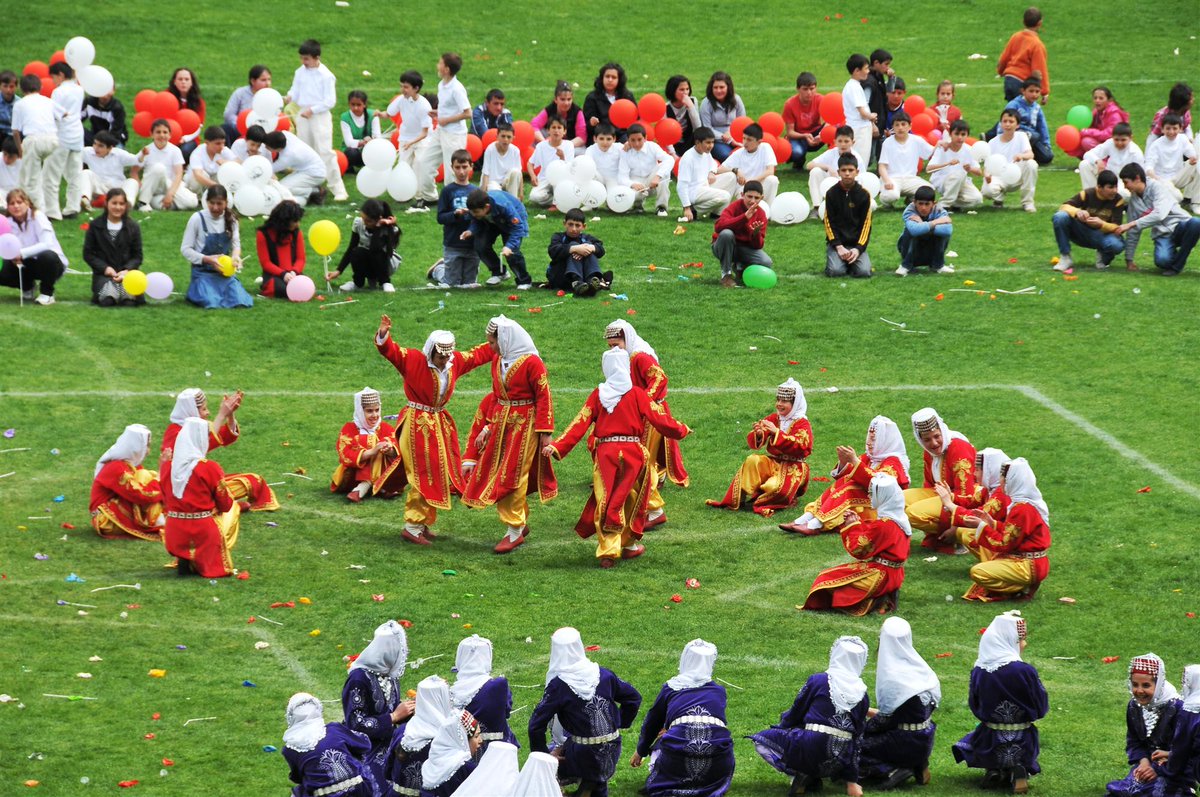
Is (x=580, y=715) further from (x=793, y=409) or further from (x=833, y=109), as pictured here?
(x=833, y=109)

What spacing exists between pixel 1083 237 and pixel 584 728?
42.7 ft

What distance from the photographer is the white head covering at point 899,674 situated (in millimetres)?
9656

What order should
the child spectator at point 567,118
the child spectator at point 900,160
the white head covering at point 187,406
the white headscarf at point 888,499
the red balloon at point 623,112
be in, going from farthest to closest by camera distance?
the child spectator at point 567,118 < the red balloon at point 623,112 < the child spectator at point 900,160 < the white head covering at point 187,406 < the white headscarf at point 888,499

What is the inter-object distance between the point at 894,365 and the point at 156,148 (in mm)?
10238

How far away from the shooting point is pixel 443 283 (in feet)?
66.5

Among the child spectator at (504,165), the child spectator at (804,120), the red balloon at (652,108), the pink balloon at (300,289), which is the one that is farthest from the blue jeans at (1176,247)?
the pink balloon at (300,289)

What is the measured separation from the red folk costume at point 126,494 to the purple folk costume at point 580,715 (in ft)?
18.0

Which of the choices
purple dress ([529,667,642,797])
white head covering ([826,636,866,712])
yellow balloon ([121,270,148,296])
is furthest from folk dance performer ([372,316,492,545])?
yellow balloon ([121,270,148,296])

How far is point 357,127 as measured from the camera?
24.4 m

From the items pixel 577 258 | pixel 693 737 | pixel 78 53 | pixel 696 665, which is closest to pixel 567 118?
pixel 577 258

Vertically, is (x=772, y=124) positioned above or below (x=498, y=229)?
above

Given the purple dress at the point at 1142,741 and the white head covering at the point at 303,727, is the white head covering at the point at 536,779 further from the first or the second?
the purple dress at the point at 1142,741

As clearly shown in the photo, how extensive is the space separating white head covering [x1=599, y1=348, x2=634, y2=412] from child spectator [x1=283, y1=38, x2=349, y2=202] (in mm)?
10586

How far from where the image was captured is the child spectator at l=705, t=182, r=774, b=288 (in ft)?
65.0
